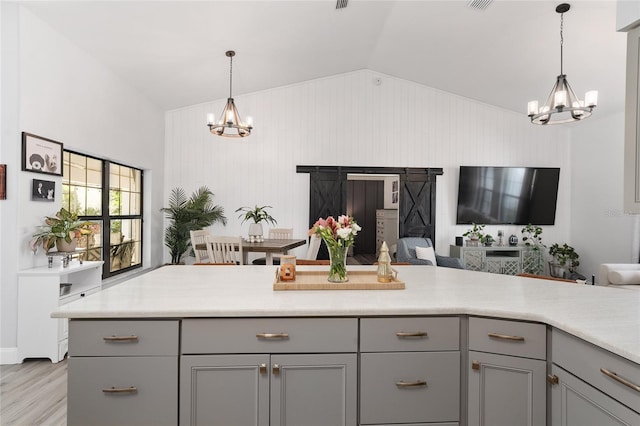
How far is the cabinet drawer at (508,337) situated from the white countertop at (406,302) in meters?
0.05

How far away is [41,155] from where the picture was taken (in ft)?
9.89

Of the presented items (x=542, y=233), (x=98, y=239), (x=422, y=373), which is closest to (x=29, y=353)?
(x=98, y=239)

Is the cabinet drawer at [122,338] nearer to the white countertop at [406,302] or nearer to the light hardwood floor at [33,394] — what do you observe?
the white countertop at [406,302]

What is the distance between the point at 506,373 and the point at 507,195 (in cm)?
515

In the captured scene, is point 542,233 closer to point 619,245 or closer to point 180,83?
point 619,245

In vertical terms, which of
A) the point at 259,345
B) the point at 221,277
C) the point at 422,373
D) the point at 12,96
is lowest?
the point at 422,373

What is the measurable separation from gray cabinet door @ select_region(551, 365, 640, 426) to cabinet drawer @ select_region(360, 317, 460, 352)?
409 mm

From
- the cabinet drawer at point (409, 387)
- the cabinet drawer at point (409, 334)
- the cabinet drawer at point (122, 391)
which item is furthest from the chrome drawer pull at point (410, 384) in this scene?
the cabinet drawer at point (122, 391)

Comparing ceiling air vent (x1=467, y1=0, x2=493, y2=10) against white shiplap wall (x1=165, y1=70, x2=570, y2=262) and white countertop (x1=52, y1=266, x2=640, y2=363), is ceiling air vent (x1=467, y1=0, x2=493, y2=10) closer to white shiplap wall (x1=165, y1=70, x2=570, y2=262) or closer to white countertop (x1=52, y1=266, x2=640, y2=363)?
white shiplap wall (x1=165, y1=70, x2=570, y2=262)

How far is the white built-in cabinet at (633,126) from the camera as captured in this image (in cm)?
133

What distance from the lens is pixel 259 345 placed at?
1.52 meters

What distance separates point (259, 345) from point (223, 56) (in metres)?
4.06

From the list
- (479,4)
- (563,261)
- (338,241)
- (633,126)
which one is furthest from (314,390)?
(563,261)

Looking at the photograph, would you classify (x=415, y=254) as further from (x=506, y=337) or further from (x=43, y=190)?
(x=43, y=190)
